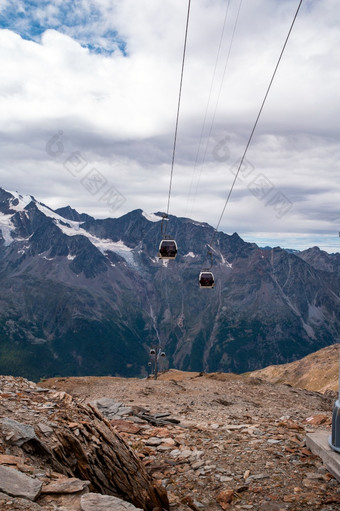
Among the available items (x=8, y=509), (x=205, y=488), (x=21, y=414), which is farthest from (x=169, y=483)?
(x=8, y=509)

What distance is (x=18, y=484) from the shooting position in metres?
7.37

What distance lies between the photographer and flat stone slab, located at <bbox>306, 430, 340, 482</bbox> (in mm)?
10970

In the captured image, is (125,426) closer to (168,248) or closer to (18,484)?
(18,484)

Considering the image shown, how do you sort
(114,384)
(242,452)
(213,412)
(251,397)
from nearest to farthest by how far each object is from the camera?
(242,452) → (213,412) → (251,397) → (114,384)

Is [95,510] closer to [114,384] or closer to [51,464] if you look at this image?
[51,464]

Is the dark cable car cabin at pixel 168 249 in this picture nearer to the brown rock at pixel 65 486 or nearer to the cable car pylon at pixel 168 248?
the cable car pylon at pixel 168 248

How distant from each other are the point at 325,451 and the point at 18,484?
9.03 metres

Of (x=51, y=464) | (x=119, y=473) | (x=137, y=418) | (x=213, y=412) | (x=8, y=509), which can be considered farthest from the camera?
(x=213, y=412)

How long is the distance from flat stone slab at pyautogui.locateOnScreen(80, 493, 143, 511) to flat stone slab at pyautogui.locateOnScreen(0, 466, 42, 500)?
94cm

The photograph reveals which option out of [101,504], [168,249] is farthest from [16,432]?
[168,249]

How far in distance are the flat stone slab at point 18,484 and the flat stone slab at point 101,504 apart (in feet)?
3.08

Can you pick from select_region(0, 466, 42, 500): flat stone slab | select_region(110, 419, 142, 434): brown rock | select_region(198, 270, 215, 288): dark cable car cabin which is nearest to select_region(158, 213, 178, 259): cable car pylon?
select_region(198, 270, 215, 288): dark cable car cabin

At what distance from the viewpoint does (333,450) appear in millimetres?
11625

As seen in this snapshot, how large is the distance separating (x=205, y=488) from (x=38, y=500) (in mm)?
5743
